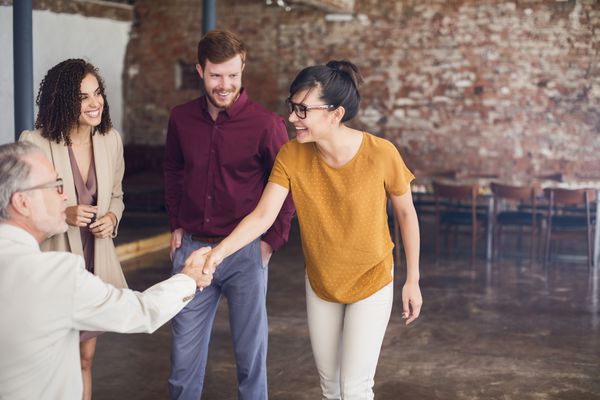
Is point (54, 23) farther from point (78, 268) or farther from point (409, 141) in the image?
point (78, 268)

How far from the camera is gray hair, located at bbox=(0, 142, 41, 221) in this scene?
2045 millimetres

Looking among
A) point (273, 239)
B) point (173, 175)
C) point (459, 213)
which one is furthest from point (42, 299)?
point (459, 213)

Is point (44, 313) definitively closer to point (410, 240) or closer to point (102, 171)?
point (102, 171)

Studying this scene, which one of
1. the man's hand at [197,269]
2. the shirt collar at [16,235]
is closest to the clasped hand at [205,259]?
the man's hand at [197,269]

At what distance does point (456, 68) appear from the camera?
11602 mm

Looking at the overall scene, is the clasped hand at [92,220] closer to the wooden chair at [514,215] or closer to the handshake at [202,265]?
the handshake at [202,265]

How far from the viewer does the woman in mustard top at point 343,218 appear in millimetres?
2662

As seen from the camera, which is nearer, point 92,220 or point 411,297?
point 411,297

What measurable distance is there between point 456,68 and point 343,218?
9346 millimetres

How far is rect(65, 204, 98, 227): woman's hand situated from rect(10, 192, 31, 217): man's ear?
2.55 feet

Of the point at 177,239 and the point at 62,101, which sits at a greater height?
the point at 62,101

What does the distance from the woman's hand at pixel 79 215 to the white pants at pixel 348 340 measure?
837 millimetres

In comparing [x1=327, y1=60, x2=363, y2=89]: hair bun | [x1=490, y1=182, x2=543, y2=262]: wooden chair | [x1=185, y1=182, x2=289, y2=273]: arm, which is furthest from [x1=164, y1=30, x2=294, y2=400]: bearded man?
[x1=490, y1=182, x2=543, y2=262]: wooden chair

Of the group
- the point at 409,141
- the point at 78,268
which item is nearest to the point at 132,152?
the point at 409,141
